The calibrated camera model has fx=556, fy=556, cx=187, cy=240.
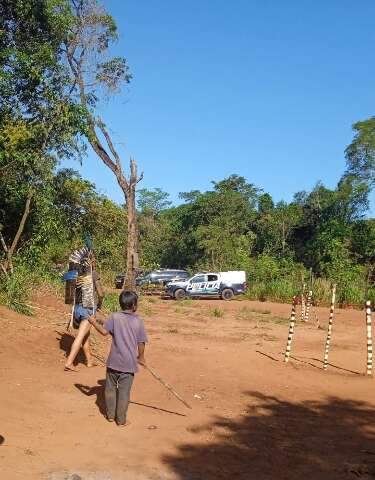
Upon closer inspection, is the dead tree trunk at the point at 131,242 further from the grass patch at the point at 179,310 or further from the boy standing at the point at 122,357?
the boy standing at the point at 122,357

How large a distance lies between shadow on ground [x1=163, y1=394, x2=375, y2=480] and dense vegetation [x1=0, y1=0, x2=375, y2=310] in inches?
248

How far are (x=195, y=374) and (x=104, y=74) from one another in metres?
11.8

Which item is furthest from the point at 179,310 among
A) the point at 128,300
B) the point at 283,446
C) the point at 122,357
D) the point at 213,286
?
the point at 283,446

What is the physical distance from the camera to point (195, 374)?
870cm

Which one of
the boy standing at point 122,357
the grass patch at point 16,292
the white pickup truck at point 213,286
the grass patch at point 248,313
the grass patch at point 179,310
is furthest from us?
the white pickup truck at point 213,286

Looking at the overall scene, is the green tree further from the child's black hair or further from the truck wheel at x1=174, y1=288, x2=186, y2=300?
the child's black hair

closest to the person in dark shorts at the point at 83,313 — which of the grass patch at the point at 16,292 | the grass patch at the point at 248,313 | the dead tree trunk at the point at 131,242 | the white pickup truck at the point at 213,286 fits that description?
the grass patch at the point at 16,292

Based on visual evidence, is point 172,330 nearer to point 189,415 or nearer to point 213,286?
point 189,415

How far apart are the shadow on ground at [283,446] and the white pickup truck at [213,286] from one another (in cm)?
2188

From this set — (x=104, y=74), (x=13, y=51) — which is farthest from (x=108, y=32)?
(x=13, y=51)

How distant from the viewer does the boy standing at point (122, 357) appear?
18.8ft

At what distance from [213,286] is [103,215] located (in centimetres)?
974

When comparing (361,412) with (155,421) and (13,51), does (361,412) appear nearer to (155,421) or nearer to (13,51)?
(155,421)

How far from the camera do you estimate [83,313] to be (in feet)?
25.6
